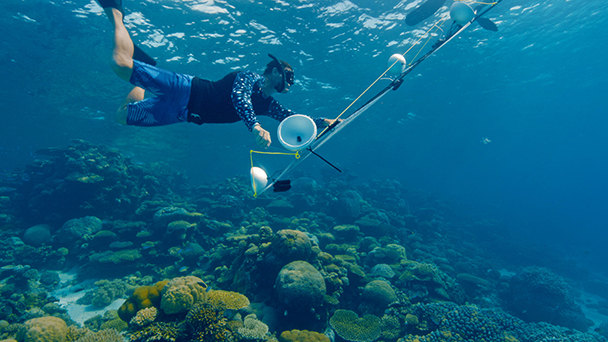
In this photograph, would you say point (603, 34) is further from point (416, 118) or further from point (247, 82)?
point (247, 82)

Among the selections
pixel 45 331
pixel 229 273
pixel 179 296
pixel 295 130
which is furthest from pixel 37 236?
pixel 295 130

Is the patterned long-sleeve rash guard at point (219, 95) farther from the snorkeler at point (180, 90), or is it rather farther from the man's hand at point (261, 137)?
the man's hand at point (261, 137)

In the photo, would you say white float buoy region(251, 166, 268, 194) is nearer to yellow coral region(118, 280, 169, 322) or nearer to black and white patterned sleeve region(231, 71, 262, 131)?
black and white patterned sleeve region(231, 71, 262, 131)

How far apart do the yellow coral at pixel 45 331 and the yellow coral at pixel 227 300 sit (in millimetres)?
2380

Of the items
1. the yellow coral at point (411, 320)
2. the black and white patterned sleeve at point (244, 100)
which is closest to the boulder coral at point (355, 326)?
the yellow coral at point (411, 320)

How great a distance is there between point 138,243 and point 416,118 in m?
39.5

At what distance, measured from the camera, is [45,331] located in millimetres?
3938

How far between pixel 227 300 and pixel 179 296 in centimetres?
110

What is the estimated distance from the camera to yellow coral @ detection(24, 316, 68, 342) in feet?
12.5

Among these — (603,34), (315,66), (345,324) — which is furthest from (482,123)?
(345,324)

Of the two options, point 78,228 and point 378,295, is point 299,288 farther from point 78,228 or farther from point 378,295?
point 78,228

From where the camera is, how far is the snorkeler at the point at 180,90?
11.1 feet

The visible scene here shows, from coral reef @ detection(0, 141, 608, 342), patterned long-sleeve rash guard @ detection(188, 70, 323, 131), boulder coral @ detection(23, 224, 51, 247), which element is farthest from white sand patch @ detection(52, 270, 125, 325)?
patterned long-sleeve rash guard @ detection(188, 70, 323, 131)

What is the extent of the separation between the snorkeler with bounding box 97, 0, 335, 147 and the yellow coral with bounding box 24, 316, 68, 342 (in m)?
3.68
